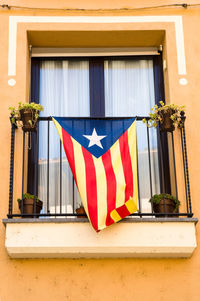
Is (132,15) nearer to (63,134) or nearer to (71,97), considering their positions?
(71,97)

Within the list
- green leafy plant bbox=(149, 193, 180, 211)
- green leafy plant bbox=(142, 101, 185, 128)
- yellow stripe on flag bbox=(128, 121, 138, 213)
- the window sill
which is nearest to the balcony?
the window sill

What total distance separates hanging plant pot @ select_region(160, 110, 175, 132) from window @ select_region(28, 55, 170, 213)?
731 mm

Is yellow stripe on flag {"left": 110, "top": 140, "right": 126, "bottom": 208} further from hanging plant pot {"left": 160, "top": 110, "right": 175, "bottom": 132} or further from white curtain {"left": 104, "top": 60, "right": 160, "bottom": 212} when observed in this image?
white curtain {"left": 104, "top": 60, "right": 160, "bottom": 212}

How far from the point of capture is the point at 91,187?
8961 millimetres

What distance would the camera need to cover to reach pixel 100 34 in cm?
1070

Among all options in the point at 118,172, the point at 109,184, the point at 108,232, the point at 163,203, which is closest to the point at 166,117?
the point at 118,172

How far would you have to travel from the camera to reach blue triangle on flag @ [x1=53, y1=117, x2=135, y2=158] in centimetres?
936

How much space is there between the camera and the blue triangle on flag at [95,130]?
30.7 ft

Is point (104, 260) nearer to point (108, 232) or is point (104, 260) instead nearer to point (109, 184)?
point (108, 232)

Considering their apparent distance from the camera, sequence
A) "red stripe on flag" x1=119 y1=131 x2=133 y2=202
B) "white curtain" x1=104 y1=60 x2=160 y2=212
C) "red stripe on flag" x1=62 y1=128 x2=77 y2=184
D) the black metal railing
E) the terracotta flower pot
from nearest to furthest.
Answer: "red stripe on flag" x1=119 y1=131 x2=133 y2=202 < "red stripe on flag" x1=62 y1=128 x2=77 y2=184 < the terracotta flower pot < the black metal railing < "white curtain" x1=104 y1=60 x2=160 y2=212

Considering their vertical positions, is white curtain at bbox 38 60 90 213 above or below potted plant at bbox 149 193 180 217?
above

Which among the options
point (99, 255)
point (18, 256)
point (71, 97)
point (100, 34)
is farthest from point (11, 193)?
point (100, 34)

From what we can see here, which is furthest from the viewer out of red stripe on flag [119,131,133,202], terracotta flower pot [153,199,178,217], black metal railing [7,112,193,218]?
black metal railing [7,112,193,218]

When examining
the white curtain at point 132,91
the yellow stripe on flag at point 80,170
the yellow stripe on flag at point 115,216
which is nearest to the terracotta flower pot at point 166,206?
the yellow stripe on flag at point 115,216
